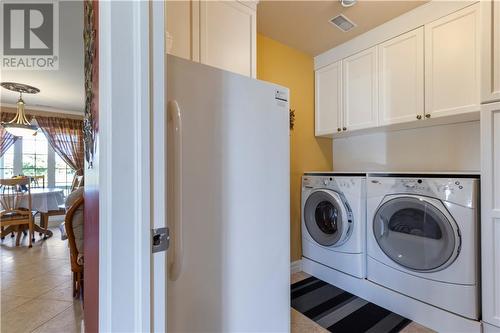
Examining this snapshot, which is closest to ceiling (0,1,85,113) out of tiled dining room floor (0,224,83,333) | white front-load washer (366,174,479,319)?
tiled dining room floor (0,224,83,333)

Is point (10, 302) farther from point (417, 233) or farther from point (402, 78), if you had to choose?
point (402, 78)

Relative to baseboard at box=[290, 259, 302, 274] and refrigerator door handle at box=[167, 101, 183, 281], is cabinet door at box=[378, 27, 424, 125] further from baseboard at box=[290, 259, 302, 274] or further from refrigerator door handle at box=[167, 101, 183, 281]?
refrigerator door handle at box=[167, 101, 183, 281]

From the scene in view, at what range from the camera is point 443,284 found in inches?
64.3

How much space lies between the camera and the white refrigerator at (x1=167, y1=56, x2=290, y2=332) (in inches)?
34.4

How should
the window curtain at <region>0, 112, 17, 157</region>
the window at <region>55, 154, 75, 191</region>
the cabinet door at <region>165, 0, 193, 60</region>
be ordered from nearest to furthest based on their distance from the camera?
the cabinet door at <region>165, 0, 193, 60</region>
the window curtain at <region>0, 112, 17, 157</region>
the window at <region>55, 154, 75, 191</region>

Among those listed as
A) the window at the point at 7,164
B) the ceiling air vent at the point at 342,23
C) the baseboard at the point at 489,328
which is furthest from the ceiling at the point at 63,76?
the baseboard at the point at 489,328

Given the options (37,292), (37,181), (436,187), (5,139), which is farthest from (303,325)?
(5,139)

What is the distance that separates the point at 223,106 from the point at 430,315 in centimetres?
198

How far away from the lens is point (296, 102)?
8.86ft

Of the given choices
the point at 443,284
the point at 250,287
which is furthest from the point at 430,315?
the point at 250,287

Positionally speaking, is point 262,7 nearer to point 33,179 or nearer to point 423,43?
point 423,43

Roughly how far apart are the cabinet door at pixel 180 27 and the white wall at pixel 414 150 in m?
2.11

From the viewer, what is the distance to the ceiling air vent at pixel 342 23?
2164 millimetres

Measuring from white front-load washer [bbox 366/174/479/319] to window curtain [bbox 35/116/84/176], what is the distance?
232 inches
